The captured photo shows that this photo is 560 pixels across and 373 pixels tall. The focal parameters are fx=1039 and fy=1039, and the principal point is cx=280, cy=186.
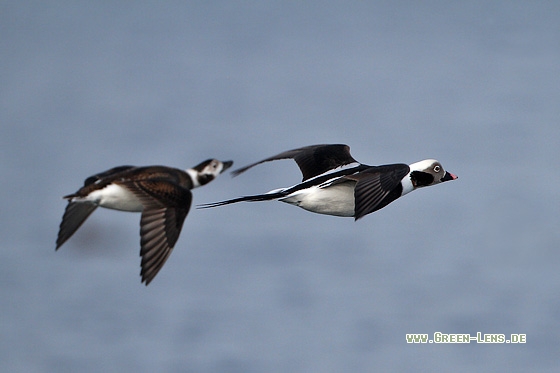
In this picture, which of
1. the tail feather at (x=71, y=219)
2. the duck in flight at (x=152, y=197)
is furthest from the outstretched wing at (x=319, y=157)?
the tail feather at (x=71, y=219)

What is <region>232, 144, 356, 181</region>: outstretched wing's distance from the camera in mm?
13312

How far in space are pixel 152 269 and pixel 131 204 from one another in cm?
91

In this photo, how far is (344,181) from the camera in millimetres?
12289

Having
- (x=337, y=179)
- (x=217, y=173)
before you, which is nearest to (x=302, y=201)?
(x=337, y=179)

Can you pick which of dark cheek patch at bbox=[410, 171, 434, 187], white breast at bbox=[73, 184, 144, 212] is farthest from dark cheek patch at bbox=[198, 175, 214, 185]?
dark cheek patch at bbox=[410, 171, 434, 187]

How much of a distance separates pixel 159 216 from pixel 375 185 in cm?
249

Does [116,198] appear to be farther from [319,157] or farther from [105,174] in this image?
[319,157]

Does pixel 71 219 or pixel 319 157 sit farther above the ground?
pixel 319 157

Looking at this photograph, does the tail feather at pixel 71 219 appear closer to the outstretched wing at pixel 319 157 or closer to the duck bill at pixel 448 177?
the outstretched wing at pixel 319 157

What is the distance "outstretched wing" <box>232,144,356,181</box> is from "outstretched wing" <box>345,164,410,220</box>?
1331 mm

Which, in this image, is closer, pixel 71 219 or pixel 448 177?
pixel 71 219

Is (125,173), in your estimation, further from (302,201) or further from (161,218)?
(302,201)

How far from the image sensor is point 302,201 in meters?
12.2

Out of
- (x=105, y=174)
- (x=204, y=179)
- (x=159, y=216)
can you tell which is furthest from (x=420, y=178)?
(x=105, y=174)
